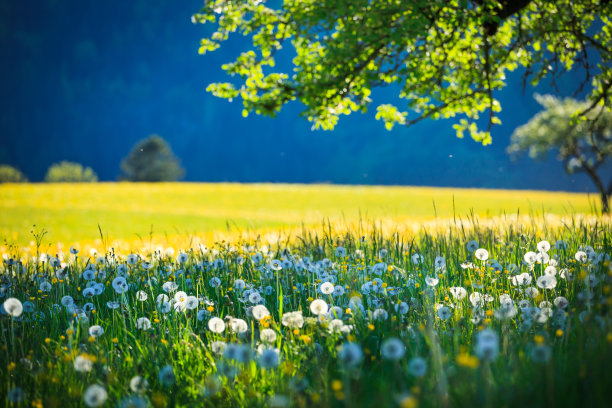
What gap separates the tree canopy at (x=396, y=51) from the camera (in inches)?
330

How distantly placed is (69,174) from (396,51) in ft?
398

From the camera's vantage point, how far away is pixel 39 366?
314 cm

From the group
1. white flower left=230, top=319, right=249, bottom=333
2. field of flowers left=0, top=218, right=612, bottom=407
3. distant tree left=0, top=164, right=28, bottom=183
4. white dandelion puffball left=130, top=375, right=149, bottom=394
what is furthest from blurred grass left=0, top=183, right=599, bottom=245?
distant tree left=0, top=164, right=28, bottom=183

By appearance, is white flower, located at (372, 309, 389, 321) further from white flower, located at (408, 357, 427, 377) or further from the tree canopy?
the tree canopy

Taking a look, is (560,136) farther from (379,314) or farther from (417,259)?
(379,314)

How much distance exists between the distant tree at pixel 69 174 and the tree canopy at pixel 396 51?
371 feet

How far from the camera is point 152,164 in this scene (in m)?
91.6

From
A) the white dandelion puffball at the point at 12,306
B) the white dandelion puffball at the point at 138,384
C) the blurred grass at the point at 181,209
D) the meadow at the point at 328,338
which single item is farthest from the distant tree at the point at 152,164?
the white dandelion puffball at the point at 138,384

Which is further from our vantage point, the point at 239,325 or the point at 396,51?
the point at 396,51

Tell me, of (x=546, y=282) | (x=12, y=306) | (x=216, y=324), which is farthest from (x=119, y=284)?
(x=546, y=282)

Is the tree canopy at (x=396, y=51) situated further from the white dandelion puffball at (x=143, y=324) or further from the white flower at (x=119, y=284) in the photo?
the white dandelion puffball at (x=143, y=324)

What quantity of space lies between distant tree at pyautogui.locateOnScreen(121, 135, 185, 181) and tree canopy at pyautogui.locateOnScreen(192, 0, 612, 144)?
8604 centimetres

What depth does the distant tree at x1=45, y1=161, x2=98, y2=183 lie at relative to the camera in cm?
11038

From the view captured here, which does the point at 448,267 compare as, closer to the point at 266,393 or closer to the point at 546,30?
the point at 266,393
